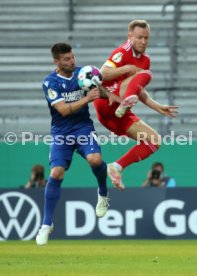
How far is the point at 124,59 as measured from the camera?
1260 centimetres

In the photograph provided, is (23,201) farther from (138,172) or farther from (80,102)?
(80,102)

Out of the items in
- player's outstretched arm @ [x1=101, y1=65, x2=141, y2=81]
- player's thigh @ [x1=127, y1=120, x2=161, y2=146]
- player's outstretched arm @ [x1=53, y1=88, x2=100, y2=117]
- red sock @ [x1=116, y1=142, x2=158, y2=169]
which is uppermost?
player's outstretched arm @ [x1=101, y1=65, x2=141, y2=81]

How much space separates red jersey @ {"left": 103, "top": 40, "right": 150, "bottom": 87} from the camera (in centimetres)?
1255

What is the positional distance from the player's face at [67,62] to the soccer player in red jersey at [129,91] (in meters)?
0.38

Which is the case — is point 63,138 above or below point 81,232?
above

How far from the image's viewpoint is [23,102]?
72.1 ft

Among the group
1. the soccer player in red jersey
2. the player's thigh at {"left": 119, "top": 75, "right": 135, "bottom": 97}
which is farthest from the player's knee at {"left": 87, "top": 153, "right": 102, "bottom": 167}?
the player's thigh at {"left": 119, "top": 75, "right": 135, "bottom": 97}

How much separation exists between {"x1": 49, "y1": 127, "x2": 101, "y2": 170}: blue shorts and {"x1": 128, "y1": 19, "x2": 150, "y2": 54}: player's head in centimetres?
121

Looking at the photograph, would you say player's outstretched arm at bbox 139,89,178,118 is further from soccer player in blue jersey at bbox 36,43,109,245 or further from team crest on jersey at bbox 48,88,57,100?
team crest on jersey at bbox 48,88,57,100

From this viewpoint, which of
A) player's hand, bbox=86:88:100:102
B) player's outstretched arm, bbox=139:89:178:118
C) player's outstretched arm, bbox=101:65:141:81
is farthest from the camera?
player's outstretched arm, bbox=139:89:178:118
